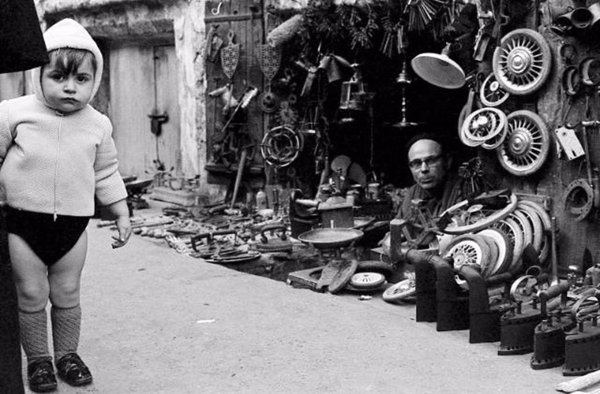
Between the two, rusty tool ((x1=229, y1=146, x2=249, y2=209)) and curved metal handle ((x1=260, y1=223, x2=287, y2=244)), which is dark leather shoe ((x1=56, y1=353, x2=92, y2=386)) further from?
rusty tool ((x1=229, y1=146, x2=249, y2=209))

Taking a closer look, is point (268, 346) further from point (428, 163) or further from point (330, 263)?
point (428, 163)

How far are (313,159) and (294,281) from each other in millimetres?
3478

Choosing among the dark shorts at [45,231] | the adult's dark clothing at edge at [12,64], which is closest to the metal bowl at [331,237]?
the dark shorts at [45,231]

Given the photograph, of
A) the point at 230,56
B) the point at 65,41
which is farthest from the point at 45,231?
the point at 230,56

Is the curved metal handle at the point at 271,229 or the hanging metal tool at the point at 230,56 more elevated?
the hanging metal tool at the point at 230,56

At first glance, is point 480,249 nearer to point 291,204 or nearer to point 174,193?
point 291,204

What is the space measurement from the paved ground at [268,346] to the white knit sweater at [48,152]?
91cm

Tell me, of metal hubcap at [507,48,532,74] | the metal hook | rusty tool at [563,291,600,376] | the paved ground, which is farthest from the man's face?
the metal hook

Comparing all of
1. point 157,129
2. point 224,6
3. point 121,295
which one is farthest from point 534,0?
point 157,129

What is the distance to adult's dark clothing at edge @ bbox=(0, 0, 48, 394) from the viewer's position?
99.7 inches

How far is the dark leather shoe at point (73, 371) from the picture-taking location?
11.9 ft

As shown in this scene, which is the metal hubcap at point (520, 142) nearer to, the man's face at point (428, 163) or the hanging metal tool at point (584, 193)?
the hanging metal tool at point (584, 193)

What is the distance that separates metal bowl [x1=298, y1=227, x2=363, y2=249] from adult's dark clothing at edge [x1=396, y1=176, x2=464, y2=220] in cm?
53

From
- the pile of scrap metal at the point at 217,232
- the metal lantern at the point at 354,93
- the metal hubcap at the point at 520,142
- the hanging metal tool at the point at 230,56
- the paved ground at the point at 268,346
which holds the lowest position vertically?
the pile of scrap metal at the point at 217,232
